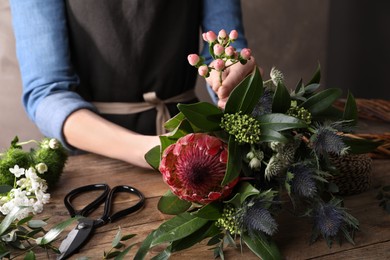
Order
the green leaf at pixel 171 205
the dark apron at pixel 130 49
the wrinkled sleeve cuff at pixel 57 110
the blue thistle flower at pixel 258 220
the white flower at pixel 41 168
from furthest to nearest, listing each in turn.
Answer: the dark apron at pixel 130 49
the wrinkled sleeve cuff at pixel 57 110
the white flower at pixel 41 168
the green leaf at pixel 171 205
the blue thistle flower at pixel 258 220

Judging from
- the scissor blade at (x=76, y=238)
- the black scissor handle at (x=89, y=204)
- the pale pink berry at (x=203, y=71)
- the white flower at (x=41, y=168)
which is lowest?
the black scissor handle at (x=89, y=204)

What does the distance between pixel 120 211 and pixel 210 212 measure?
0.54ft

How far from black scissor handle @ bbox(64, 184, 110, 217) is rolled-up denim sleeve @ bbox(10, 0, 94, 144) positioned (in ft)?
1.04

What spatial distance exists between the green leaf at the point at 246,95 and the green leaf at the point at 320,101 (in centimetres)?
8

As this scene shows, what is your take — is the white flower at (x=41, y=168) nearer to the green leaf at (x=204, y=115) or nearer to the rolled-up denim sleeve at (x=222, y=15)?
the green leaf at (x=204, y=115)

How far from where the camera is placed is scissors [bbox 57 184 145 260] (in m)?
0.66

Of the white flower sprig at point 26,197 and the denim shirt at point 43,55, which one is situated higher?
the denim shirt at point 43,55

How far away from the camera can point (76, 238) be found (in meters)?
0.67

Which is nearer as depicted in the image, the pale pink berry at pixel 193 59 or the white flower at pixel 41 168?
the pale pink berry at pixel 193 59

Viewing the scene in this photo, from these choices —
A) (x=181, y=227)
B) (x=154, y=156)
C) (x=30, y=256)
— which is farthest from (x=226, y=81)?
(x=30, y=256)

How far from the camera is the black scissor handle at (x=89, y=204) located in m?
0.76

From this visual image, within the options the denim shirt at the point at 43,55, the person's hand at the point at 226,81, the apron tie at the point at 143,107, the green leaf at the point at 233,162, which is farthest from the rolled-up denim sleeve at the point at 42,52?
the green leaf at the point at 233,162

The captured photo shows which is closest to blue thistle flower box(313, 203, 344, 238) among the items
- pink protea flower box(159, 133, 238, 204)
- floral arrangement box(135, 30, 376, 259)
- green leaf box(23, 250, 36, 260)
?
floral arrangement box(135, 30, 376, 259)

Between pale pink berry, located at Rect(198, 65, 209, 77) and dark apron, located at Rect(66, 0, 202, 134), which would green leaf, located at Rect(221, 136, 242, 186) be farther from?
dark apron, located at Rect(66, 0, 202, 134)
